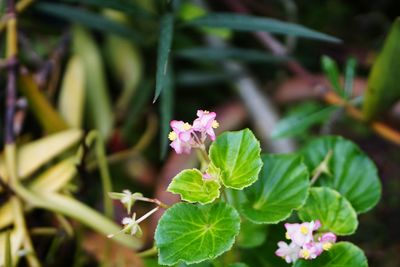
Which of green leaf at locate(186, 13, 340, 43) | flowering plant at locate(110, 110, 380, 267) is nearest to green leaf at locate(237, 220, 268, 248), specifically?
flowering plant at locate(110, 110, 380, 267)

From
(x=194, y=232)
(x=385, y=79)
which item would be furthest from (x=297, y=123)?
(x=194, y=232)

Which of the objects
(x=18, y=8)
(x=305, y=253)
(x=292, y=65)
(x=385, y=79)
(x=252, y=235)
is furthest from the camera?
(x=292, y=65)

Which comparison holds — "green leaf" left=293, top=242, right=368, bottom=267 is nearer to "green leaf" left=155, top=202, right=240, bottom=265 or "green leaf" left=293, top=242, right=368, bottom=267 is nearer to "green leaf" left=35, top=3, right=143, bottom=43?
"green leaf" left=155, top=202, right=240, bottom=265

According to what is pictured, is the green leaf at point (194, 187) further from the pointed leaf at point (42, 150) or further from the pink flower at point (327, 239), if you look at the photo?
the pointed leaf at point (42, 150)

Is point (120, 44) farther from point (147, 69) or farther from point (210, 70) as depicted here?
point (210, 70)

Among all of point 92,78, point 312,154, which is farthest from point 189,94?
point 312,154

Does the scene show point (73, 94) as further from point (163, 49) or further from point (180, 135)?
point (180, 135)

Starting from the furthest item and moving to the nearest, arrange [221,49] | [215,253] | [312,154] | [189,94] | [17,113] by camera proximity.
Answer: [189,94], [221,49], [17,113], [312,154], [215,253]
